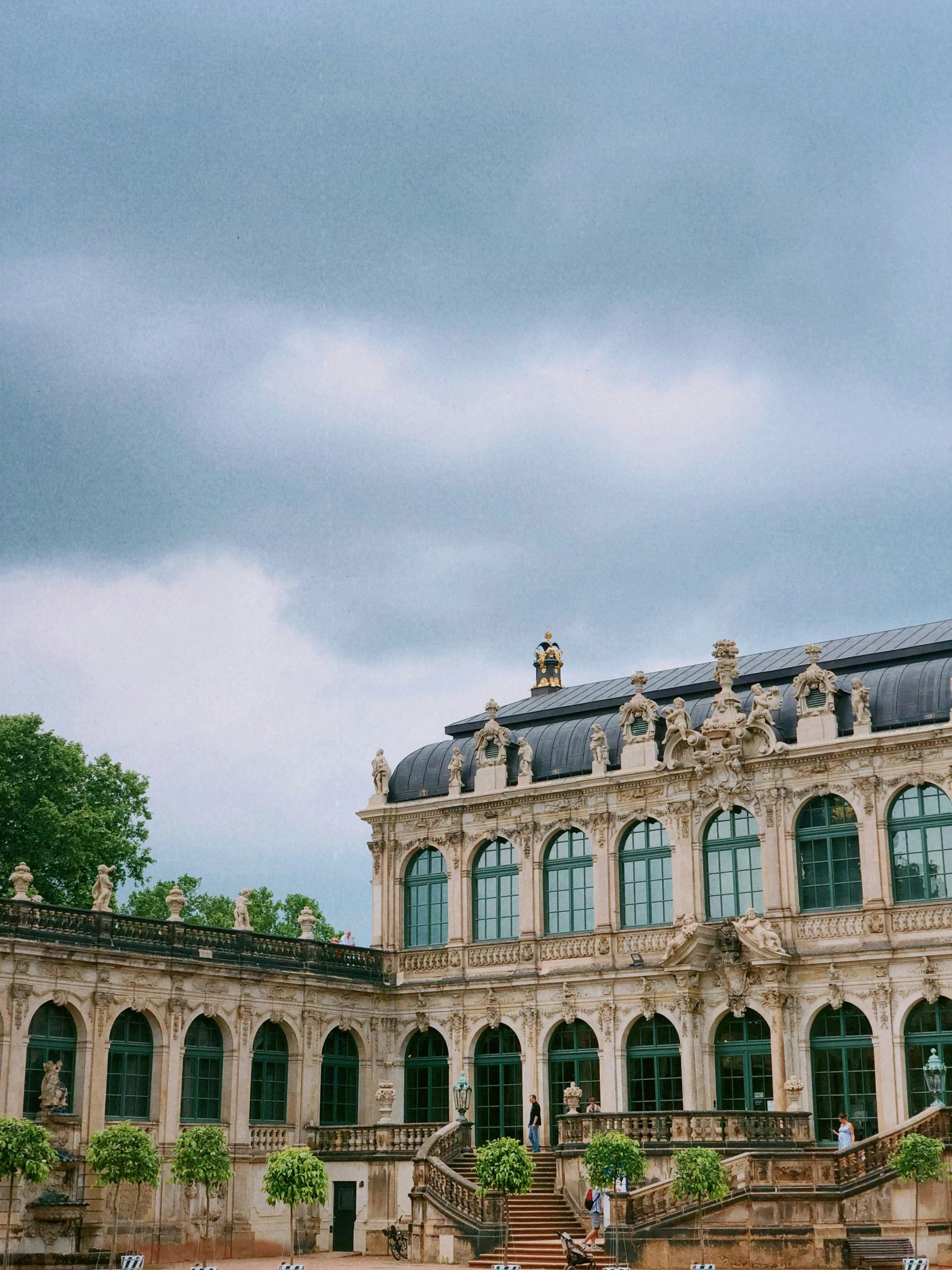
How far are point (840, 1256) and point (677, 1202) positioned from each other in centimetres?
312

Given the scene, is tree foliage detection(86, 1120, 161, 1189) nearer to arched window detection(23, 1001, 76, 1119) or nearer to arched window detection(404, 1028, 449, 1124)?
arched window detection(23, 1001, 76, 1119)

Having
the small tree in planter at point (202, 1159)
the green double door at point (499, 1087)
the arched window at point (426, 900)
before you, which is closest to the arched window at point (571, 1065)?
the green double door at point (499, 1087)

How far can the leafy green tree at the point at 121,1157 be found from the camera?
32.9 metres

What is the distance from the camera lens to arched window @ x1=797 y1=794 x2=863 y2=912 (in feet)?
130

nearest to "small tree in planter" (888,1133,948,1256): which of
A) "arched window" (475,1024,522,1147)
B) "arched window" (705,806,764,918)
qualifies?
"arched window" (705,806,764,918)

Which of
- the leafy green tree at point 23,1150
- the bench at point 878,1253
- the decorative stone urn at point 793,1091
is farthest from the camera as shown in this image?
the decorative stone urn at point 793,1091

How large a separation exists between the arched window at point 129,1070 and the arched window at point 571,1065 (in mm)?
10061

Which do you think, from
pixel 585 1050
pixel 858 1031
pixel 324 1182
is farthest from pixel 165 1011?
pixel 858 1031

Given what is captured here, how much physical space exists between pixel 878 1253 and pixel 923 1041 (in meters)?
7.98

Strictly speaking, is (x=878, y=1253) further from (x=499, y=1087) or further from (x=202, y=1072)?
(x=202, y=1072)

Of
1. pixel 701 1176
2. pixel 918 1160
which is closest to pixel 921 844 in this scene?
pixel 918 1160

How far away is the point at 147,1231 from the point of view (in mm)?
36875

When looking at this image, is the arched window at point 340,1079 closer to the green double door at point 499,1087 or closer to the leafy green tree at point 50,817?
the green double door at point 499,1087

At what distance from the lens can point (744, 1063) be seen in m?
40.2
